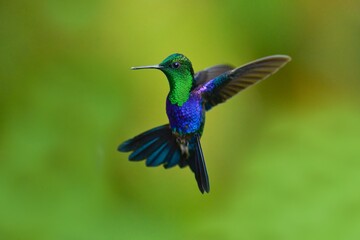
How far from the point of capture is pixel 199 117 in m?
0.34

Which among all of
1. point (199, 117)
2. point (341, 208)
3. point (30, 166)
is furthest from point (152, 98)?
point (199, 117)

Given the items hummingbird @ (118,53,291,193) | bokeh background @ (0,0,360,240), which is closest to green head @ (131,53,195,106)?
hummingbird @ (118,53,291,193)

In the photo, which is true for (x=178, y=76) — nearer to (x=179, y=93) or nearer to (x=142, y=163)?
(x=179, y=93)

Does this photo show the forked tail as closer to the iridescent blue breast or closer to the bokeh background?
the iridescent blue breast

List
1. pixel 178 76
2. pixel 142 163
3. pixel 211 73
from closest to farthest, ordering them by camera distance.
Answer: pixel 178 76
pixel 211 73
pixel 142 163

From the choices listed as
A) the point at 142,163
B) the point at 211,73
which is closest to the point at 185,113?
the point at 211,73

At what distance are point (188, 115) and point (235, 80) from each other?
0.07m

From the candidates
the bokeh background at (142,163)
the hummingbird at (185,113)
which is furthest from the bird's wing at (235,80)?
the bokeh background at (142,163)

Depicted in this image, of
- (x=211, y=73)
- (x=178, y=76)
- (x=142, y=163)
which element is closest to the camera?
(x=178, y=76)

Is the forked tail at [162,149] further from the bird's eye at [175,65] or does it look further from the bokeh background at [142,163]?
the bokeh background at [142,163]

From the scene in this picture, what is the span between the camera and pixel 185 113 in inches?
13.0

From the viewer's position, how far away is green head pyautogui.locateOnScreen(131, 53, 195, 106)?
31cm

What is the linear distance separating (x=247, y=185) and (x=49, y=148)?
48 cm

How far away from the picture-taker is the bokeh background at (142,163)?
128 cm
